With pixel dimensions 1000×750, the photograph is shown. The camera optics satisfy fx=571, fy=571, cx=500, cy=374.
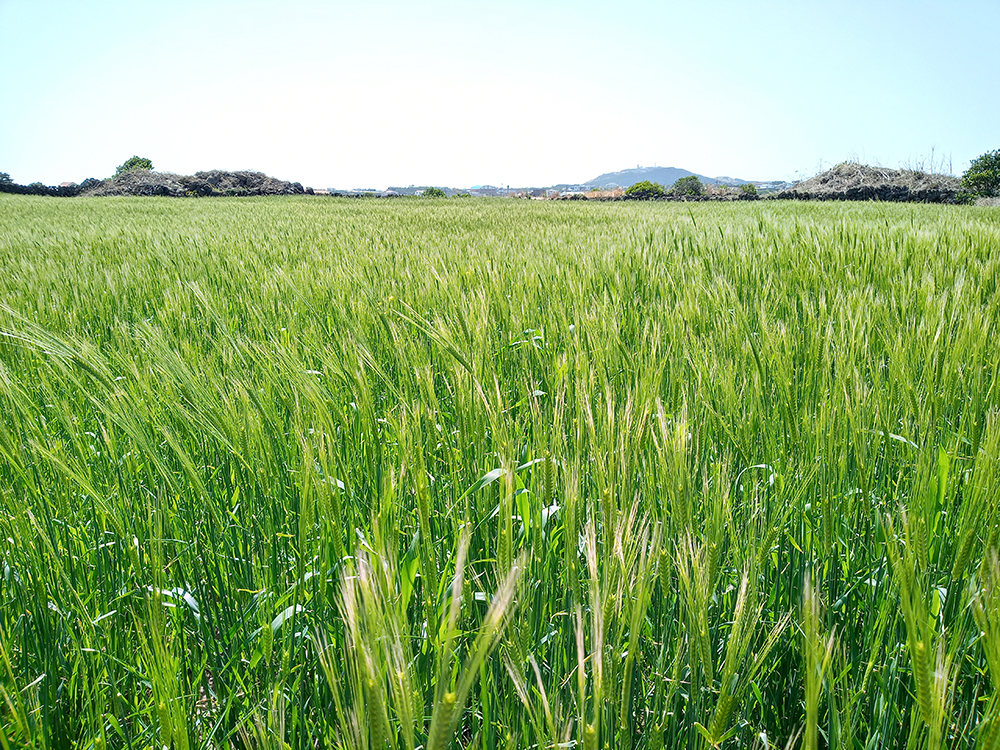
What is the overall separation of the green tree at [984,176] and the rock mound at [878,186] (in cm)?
49

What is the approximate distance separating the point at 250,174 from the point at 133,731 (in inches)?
1797

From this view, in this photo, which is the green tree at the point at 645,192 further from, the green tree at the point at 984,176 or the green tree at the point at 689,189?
the green tree at the point at 984,176

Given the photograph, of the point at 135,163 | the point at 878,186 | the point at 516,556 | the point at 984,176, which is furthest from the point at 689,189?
the point at 135,163

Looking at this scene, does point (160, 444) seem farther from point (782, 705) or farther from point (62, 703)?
point (782, 705)

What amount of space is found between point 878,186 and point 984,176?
4500 mm

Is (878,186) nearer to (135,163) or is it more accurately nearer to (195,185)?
(195,185)

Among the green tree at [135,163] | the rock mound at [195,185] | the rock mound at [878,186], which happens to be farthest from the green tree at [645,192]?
the green tree at [135,163]

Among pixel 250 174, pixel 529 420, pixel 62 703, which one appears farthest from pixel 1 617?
pixel 250 174

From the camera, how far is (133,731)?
0.74 meters

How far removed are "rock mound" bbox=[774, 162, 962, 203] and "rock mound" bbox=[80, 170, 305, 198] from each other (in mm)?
31198

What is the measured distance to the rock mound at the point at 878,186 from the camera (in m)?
23.7

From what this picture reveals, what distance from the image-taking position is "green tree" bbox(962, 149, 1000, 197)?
78.6ft

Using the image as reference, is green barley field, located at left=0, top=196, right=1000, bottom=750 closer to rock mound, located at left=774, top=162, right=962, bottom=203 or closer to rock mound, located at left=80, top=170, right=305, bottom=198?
rock mound, located at left=774, top=162, right=962, bottom=203

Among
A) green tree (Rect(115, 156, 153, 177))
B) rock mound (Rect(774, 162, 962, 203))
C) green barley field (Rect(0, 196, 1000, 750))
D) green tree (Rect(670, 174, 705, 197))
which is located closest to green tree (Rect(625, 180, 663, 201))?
green tree (Rect(670, 174, 705, 197))
